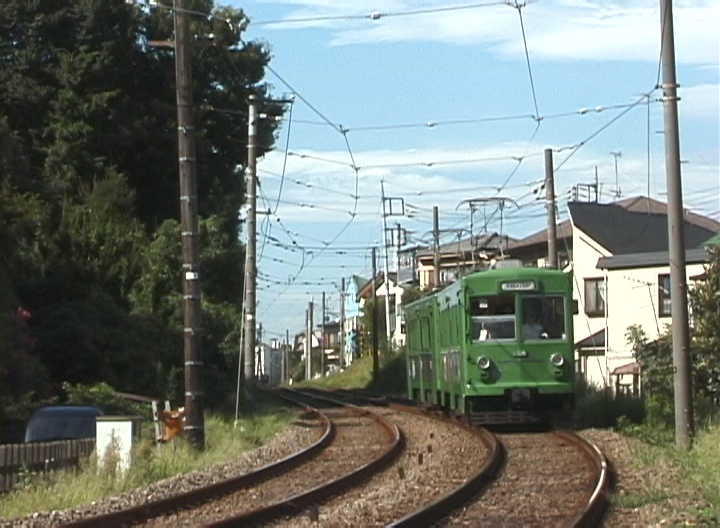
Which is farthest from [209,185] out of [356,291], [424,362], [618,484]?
[356,291]

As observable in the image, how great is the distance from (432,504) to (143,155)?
37468 millimetres

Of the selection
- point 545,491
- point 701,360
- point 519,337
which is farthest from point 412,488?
point 701,360

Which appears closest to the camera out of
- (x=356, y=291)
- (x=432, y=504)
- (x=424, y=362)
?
(x=432, y=504)

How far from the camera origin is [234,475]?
1888 cm

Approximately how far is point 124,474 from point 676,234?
8.24 metres

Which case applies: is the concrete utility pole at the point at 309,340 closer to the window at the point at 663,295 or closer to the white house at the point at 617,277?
the white house at the point at 617,277

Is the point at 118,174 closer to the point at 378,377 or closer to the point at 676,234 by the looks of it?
the point at 378,377

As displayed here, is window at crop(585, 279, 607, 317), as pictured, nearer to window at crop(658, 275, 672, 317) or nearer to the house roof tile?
the house roof tile

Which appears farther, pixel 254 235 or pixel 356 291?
pixel 356 291

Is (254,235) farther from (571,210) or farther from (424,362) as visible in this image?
(571,210)

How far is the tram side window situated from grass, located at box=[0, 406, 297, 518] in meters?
4.45

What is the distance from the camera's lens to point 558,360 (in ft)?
82.9

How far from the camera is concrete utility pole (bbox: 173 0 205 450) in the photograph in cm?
2206

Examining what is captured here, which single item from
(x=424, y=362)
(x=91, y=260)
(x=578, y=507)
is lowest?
(x=578, y=507)
